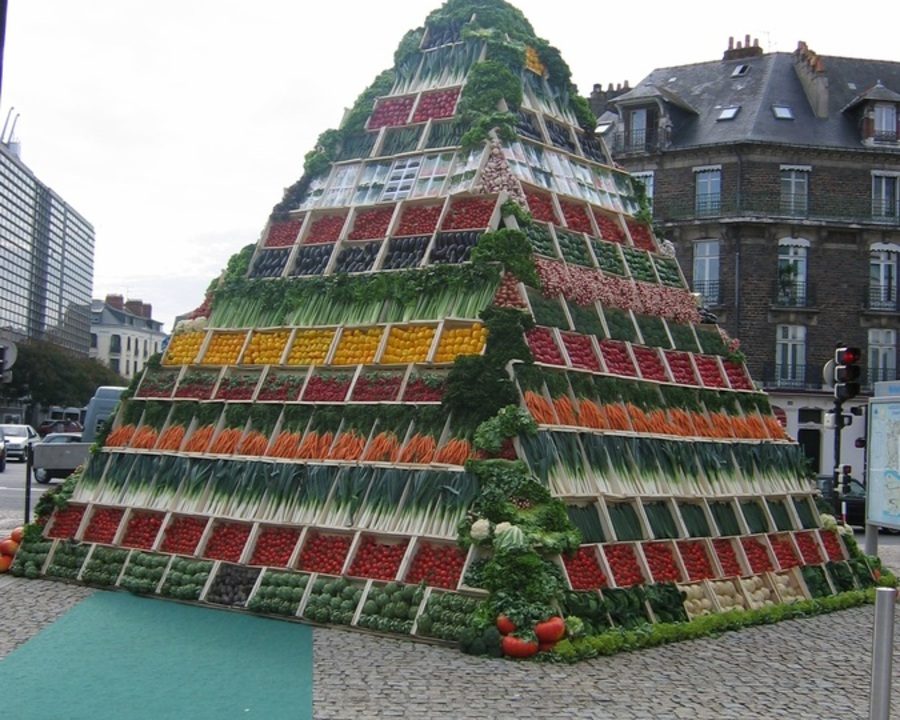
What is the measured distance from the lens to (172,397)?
1714 cm

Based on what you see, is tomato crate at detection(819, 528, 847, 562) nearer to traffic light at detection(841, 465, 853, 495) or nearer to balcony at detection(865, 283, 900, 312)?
traffic light at detection(841, 465, 853, 495)

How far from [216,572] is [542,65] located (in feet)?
32.3

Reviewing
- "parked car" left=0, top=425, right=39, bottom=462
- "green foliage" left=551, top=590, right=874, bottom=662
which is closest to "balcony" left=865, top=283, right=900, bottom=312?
"green foliage" left=551, top=590, right=874, bottom=662

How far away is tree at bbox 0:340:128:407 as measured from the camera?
277 ft

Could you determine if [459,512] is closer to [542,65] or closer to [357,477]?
[357,477]

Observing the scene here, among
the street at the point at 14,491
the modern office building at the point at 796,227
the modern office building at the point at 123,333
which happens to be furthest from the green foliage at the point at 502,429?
the modern office building at the point at 123,333

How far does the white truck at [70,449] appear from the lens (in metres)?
28.6

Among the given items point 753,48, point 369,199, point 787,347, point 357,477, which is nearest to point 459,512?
point 357,477

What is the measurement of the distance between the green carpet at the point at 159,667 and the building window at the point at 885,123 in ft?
126

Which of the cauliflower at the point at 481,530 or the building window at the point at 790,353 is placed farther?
the building window at the point at 790,353

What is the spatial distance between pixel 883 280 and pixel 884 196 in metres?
3.27

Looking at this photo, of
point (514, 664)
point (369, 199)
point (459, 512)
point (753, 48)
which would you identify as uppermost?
point (753, 48)

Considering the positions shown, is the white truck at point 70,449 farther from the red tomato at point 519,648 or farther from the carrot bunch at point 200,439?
the red tomato at point 519,648

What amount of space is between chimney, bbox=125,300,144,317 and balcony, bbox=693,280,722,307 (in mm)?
95130
